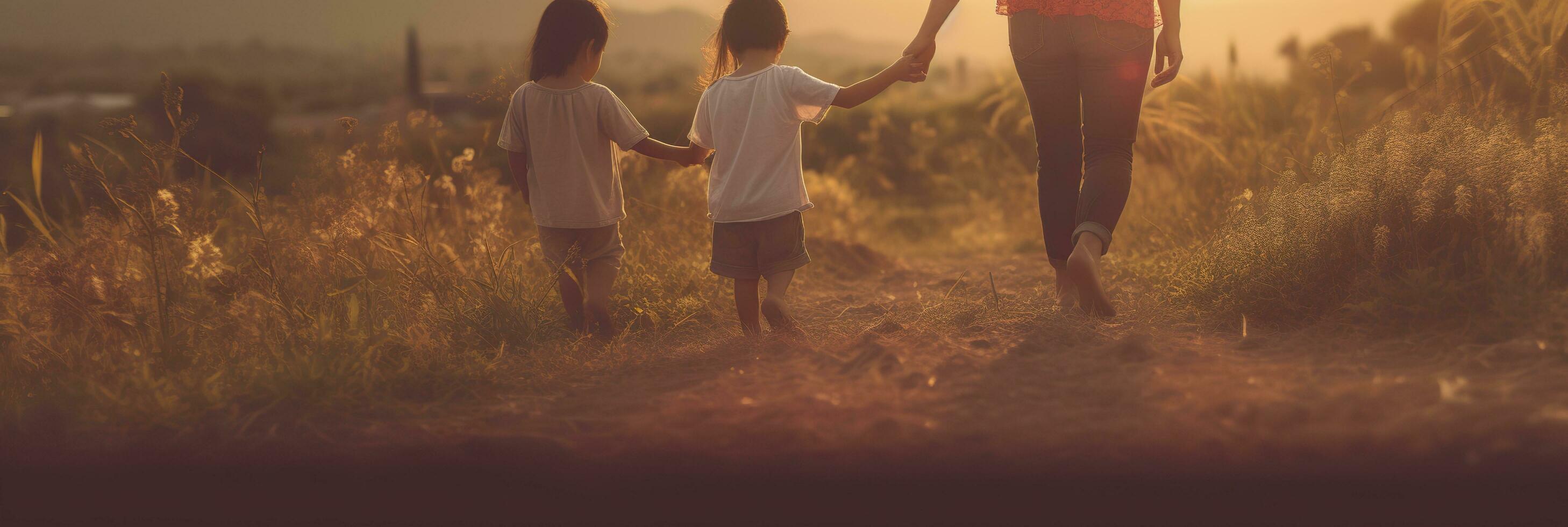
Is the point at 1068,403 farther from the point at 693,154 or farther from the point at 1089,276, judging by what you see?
the point at 693,154

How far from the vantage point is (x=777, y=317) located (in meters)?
A: 2.74

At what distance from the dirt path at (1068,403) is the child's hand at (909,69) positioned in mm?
724

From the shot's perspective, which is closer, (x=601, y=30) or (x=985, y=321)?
(x=985, y=321)

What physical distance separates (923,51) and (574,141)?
3.54 feet

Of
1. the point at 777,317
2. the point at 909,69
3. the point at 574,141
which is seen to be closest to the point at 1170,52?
the point at 909,69

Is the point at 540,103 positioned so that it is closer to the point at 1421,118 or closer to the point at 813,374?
the point at 813,374

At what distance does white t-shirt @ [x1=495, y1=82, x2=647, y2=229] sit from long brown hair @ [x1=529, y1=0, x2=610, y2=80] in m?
0.07

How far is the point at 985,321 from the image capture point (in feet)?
9.19

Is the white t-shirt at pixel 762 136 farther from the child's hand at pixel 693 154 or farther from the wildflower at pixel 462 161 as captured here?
the wildflower at pixel 462 161

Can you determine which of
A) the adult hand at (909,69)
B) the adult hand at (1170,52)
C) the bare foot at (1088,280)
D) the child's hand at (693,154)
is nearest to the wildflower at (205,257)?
the child's hand at (693,154)

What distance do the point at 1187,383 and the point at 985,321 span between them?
38.0 inches

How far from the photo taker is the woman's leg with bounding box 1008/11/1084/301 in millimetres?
2830

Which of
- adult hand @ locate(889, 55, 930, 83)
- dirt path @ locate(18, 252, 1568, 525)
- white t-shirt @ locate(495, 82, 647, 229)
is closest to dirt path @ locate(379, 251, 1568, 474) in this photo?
dirt path @ locate(18, 252, 1568, 525)

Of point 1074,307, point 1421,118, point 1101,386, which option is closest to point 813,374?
point 1101,386
